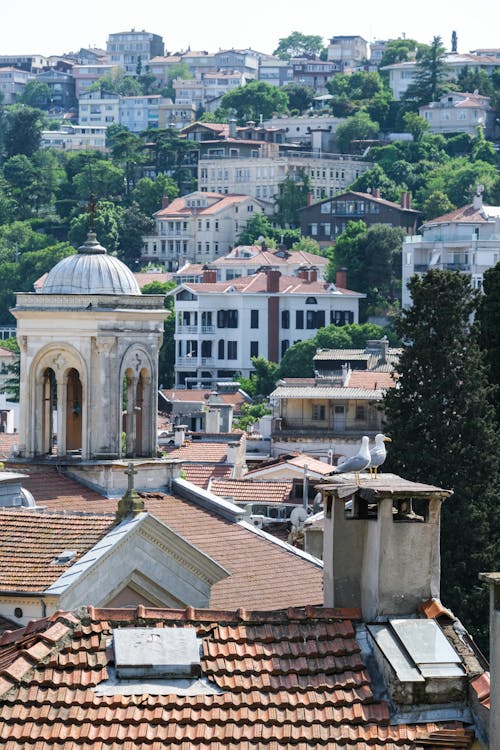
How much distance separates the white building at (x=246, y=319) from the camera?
160875mm

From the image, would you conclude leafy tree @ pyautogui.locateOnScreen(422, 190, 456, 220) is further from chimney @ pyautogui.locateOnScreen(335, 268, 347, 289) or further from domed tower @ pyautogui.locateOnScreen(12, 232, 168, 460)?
domed tower @ pyautogui.locateOnScreen(12, 232, 168, 460)

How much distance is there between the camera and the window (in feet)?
334

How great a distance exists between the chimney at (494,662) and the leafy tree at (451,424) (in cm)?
2284

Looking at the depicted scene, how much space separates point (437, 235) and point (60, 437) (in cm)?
11838

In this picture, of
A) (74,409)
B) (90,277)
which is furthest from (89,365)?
(90,277)

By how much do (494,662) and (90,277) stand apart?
23.5 meters

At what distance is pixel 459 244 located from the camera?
15350cm

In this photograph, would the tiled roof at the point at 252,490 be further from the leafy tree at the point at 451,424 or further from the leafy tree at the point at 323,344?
the leafy tree at the point at 323,344

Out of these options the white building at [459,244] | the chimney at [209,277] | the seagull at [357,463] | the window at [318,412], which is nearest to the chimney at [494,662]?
the seagull at [357,463]

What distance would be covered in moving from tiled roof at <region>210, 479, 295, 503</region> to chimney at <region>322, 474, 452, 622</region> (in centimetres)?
3579

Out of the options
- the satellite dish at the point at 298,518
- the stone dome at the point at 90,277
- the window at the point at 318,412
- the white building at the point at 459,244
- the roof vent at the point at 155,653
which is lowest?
the window at the point at 318,412

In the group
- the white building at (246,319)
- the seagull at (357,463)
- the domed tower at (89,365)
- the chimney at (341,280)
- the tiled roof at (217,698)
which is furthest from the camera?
the chimney at (341,280)

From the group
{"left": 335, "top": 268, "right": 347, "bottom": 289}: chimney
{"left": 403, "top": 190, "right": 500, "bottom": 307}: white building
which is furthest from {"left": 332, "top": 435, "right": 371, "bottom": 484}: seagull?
{"left": 335, "top": 268, "right": 347, "bottom": 289}: chimney

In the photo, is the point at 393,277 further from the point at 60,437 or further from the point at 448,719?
the point at 448,719
